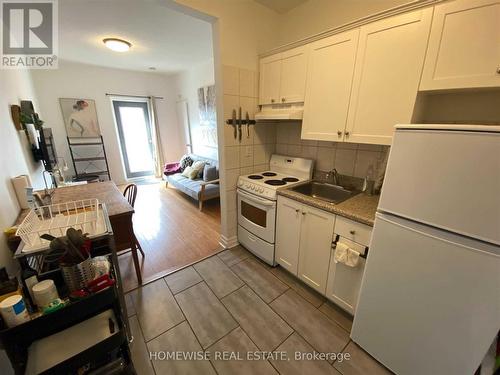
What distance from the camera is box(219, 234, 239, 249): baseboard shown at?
2.59 m

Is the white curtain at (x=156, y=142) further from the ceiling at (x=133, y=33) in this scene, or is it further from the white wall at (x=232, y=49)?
the white wall at (x=232, y=49)

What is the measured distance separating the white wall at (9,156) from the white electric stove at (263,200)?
1.82m

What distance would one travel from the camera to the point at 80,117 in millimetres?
4547

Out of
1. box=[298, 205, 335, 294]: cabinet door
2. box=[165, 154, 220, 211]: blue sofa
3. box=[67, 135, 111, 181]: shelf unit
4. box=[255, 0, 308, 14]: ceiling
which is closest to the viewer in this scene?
box=[298, 205, 335, 294]: cabinet door

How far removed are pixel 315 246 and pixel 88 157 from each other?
17.6 ft

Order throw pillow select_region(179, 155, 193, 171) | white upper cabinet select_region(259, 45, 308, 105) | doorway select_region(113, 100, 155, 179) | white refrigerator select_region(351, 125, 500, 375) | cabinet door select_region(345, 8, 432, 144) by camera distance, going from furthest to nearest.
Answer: doorway select_region(113, 100, 155, 179), throw pillow select_region(179, 155, 193, 171), white upper cabinet select_region(259, 45, 308, 105), cabinet door select_region(345, 8, 432, 144), white refrigerator select_region(351, 125, 500, 375)

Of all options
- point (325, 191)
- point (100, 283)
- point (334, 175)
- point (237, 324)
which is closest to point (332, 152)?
point (334, 175)

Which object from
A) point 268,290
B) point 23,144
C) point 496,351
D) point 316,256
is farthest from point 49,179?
point 496,351

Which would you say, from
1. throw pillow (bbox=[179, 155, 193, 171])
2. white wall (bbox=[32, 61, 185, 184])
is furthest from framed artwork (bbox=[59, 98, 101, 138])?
throw pillow (bbox=[179, 155, 193, 171])

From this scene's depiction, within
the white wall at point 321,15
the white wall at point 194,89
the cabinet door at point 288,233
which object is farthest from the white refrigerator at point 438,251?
the white wall at point 194,89

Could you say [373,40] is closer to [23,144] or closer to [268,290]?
[268,290]

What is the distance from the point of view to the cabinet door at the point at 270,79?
2121 millimetres

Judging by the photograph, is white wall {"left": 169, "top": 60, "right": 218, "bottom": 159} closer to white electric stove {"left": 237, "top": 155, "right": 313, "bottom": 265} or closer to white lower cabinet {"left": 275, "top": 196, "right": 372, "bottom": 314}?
white electric stove {"left": 237, "top": 155, "right": 313, "bottom": 265}

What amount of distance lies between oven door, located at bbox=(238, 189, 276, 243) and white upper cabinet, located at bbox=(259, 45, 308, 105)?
1048 mm
